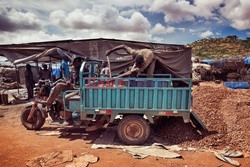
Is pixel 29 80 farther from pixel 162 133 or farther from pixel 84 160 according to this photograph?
pixel 162 133

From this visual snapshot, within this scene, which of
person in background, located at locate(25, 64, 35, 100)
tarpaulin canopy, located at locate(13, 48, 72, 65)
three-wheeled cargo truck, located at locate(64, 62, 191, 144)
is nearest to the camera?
three-wheeled cargo truck, located at locate(64, 62, 191, 144)

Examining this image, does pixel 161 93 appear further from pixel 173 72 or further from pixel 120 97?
pixel 173 72

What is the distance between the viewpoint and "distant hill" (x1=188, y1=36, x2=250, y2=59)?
38.4 meters

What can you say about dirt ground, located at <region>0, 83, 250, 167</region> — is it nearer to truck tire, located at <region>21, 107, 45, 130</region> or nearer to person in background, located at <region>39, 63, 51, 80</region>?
truck tire, located at <region>21, 107, 45, 130</region>

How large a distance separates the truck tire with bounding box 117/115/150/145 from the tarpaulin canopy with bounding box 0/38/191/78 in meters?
2.30

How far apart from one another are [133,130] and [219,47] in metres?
45.9

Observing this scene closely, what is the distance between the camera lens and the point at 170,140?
17.2ft

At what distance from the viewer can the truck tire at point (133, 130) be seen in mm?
4928

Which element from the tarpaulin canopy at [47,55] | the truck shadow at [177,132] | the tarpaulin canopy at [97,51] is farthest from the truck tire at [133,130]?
the tarpaulin canopy at [47,55]

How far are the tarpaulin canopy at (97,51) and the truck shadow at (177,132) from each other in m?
1.89

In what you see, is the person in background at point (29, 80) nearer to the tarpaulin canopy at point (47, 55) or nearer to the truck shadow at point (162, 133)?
the tarpaulin canopy at point (47, 55)

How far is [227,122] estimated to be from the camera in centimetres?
574

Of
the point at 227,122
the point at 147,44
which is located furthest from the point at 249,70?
the point at 227,122

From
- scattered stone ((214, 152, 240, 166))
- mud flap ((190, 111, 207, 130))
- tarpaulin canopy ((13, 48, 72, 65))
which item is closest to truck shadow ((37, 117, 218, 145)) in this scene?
mud flap ((190, 111, 207, 130))
